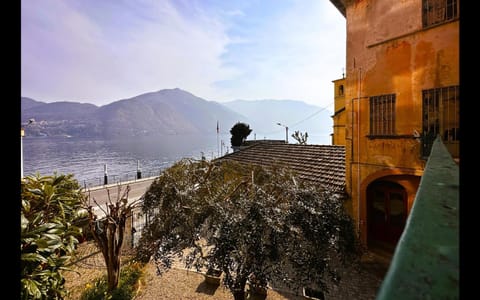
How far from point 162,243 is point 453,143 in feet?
27.5

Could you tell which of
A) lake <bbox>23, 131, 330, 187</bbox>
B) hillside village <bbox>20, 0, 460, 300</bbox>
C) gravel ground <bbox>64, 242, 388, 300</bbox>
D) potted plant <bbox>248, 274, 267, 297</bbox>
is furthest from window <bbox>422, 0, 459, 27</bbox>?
potted plant <bbox>248, 274, 267, 297</bbox>

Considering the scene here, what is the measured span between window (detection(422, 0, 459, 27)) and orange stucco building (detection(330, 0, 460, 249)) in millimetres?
24

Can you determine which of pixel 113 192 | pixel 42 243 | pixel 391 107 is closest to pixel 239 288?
pixel 42 243

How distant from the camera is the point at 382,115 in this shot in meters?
8.93

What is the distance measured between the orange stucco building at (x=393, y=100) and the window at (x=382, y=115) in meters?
0.03

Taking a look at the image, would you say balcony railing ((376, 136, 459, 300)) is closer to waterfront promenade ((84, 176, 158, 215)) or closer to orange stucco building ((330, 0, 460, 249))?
orange stucco building ((330, 0, 460, 249))

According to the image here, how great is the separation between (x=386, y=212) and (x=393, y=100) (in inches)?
173

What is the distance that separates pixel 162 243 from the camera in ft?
20.9

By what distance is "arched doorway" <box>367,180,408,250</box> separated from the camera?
9469 mm

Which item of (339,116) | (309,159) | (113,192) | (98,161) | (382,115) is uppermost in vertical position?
(339,116)

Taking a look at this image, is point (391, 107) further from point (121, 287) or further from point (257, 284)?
point (121, 287)

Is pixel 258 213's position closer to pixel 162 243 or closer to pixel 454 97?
pixel 162 243

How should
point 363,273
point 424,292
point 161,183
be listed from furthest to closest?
point 363,273
point 161,183
point 424,292
